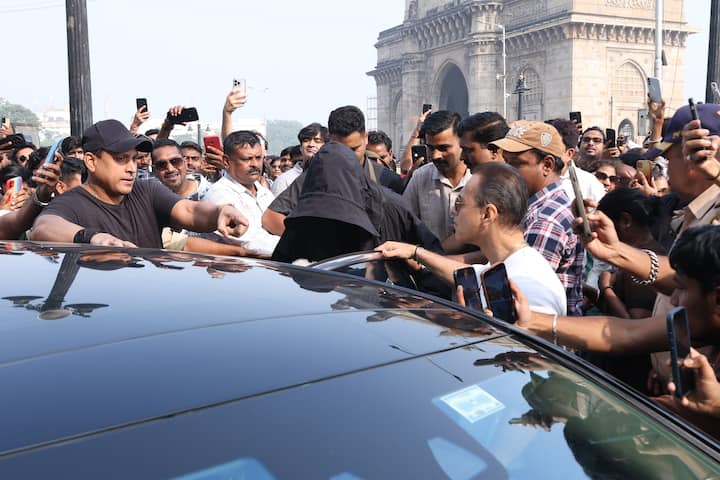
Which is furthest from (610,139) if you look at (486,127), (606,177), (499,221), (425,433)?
(425,433)

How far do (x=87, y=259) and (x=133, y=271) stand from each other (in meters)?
0.18

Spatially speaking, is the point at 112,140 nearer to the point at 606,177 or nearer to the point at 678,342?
the point at 678,342

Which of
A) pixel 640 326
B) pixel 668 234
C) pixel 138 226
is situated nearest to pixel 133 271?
pixel 640 326

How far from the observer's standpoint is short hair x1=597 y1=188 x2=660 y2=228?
12.9 feet

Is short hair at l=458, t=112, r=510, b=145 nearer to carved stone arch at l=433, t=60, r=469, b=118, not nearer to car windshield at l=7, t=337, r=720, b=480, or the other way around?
car windshield at l=7, t=337, r=720, b=480

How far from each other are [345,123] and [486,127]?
87 cm

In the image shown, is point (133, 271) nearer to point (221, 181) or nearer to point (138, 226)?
point (138, 226)

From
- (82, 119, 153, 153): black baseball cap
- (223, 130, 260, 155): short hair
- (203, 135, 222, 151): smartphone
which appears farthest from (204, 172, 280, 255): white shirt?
(82, 119, 153, 153): black baseball cap

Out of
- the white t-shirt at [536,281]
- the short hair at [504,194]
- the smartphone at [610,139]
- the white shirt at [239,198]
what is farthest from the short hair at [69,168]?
the smartphone at [610,139]

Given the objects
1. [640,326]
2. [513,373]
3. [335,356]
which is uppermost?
[335,356]

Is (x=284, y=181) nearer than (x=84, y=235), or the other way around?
(x=84, y=235)

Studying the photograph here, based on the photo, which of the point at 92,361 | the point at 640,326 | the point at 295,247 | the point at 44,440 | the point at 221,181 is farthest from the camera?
the point at 221,181

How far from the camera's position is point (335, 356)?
136cm

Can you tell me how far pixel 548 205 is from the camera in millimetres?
3566
